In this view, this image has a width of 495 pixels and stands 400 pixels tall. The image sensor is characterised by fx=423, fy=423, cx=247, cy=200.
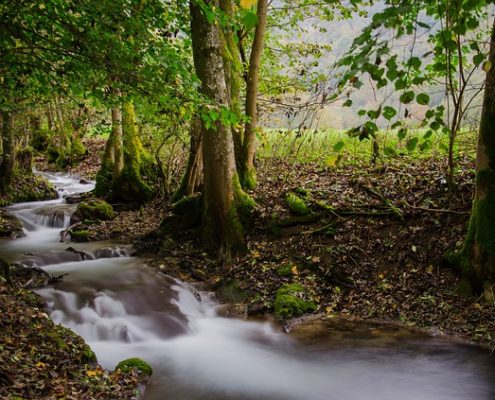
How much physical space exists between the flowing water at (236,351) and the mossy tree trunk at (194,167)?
358 cm

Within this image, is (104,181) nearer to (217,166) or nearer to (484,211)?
(217,166)

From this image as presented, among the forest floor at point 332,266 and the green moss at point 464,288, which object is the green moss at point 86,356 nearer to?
the forest floor at point 332,266

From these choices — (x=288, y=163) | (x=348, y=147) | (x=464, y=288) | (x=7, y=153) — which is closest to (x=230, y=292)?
(x=464, y=288)

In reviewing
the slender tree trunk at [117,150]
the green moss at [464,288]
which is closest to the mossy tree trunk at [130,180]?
the slender tree trunk at [117,150]

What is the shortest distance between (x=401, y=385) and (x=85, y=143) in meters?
26.9

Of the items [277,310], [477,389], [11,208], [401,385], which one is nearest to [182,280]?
[277,310]

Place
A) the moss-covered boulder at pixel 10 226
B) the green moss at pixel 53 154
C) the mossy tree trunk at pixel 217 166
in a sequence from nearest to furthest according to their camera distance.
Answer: the mossy tree trunk at pixel 217 166 < the moss-covered boulder at pixel 10 226 < the green moss at pixel 53 154

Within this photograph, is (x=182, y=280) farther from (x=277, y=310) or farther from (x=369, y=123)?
(x=369, y=123)

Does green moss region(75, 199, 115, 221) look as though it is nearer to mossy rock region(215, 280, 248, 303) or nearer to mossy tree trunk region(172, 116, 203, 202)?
mossy tree trunk region(172, 116, 203, 202)

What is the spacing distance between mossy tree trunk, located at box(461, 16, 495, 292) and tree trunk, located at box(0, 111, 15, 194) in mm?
12923

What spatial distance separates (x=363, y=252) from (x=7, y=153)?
41.1 feet

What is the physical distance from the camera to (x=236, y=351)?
257 inches

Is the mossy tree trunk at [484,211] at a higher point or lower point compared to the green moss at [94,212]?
higher

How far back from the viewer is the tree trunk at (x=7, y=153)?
45.2 feet
